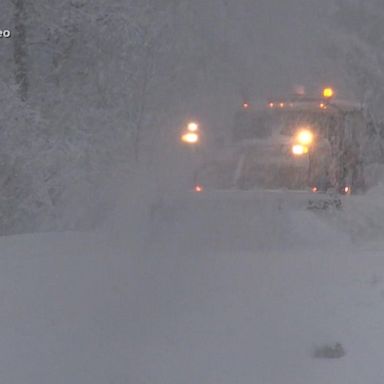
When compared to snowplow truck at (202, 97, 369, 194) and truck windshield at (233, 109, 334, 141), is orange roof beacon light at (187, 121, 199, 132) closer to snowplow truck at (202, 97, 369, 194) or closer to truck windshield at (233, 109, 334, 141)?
snowplow truck at (202, 97, 369, 194)

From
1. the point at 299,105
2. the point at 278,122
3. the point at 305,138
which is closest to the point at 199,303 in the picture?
the point at 305,138

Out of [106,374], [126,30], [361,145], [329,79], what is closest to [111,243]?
[106,374]

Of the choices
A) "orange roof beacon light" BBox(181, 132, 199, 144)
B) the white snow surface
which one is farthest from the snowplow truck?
the white snow surface

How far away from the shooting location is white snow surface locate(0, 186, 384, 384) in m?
5.64

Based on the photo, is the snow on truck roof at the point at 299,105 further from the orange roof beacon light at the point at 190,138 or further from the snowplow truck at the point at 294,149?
the orange roof beacon light at the point at 190,138

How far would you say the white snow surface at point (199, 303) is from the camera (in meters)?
5.64

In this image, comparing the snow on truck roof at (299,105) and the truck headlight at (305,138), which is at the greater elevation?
the snow on truck roof at (299,105)

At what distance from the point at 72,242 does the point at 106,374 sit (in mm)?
3266

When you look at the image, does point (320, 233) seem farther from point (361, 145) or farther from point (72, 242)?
point (361, 145)

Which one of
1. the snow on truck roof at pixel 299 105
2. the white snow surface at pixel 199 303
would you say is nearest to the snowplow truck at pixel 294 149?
the snow on truck roof at pixel 299 105

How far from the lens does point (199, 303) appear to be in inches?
273

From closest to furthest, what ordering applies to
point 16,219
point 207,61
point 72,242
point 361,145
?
1. point 72,242
2. point 16,219
3. point 361,145
4. point 207,61

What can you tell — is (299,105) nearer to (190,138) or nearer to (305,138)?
(305,138)

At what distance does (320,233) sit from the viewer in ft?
31.7
